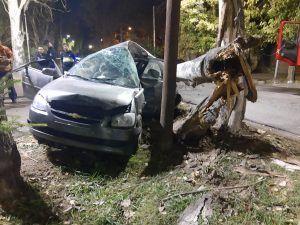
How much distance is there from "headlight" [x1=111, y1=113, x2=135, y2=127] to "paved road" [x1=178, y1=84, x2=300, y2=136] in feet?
10.6

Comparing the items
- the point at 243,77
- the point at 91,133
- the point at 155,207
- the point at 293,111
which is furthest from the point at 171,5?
the point at 293,111

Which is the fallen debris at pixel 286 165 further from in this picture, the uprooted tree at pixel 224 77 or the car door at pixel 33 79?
the car door at pixel 33 79

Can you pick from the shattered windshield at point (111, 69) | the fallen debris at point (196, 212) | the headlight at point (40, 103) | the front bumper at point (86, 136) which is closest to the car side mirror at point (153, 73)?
the shattered windshield at point (111, 69)

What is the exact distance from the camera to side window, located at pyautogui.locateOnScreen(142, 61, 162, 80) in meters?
6.43

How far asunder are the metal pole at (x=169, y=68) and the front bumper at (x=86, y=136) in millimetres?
775

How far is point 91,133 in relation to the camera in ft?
14.3

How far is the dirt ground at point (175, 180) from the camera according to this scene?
140 inches

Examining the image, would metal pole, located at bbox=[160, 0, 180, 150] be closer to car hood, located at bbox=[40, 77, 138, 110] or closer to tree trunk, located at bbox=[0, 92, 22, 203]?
car hood, located at bbox=[40, 77, 138, 110]

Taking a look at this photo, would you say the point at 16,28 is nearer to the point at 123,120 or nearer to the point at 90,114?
the point at 90,114

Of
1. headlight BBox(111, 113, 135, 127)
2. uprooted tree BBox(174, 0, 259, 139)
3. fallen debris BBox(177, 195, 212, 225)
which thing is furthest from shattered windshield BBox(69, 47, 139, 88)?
fallen debris BBox(177, 195, 212, 225)

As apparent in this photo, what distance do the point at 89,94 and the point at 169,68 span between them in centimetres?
126

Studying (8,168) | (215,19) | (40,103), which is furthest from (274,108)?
(215,19)

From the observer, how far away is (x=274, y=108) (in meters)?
7.94

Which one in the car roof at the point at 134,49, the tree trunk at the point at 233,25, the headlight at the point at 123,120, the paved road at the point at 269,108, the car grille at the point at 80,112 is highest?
the tree trunk at the point at 233,25
